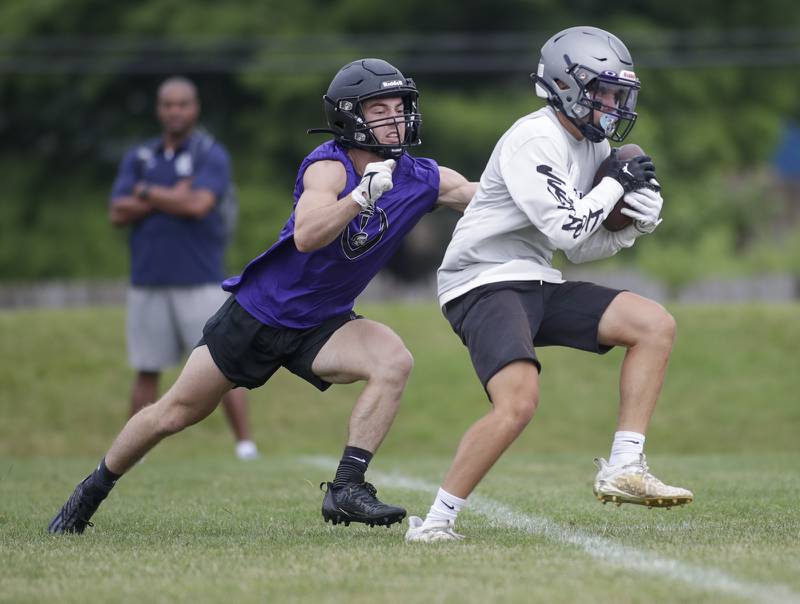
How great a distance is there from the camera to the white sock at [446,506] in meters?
5.22

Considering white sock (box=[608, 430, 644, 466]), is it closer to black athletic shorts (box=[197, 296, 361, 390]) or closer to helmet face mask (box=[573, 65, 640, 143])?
helmet face mask (box=[573, 65, 640, 143])

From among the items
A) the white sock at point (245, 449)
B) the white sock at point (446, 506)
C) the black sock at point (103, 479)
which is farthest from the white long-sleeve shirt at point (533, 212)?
the white sock at point (245, 449)

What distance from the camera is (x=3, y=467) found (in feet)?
34.4

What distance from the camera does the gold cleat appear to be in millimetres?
5137

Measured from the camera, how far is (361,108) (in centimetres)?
582

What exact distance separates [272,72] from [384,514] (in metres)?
16.9

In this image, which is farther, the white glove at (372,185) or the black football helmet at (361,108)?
the black football helmet at (361,108)

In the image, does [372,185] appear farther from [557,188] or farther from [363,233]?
[557,188]

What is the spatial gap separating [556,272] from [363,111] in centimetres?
105

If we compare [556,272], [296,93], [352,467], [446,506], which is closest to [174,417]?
[352,467]

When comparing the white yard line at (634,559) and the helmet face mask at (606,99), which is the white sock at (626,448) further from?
the helmet face mask at (606,99)

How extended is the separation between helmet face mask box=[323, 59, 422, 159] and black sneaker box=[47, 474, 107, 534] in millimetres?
1891

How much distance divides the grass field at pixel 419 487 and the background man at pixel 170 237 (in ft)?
3.00

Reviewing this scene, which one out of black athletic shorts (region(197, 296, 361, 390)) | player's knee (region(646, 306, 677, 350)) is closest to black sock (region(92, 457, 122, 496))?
black athletic shorts (region(197, 296, 361, 390))
